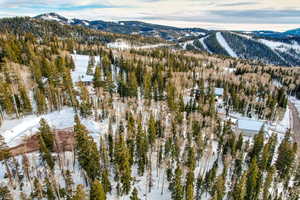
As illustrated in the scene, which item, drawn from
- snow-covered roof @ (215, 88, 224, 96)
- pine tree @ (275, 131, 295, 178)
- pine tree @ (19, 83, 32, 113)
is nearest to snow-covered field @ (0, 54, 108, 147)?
pine tree @ (19, 83, 32, 113)

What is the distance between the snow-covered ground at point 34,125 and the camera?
5044 cm

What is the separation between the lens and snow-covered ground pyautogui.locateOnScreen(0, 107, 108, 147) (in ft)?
165

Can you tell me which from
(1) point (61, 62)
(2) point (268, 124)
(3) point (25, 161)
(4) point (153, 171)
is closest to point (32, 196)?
(3) point (25, 161)

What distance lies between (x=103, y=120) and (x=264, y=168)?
5034 centimetres

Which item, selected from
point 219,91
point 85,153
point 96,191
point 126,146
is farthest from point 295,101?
point 96,191

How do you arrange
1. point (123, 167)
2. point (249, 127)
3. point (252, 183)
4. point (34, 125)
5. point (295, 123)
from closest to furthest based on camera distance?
point (123, 167), point (252, 183), point (34, 125), point (249, 127), point (295, 123)

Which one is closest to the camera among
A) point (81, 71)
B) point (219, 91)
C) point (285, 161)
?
point (285, 161)

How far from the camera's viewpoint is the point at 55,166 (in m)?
44.1

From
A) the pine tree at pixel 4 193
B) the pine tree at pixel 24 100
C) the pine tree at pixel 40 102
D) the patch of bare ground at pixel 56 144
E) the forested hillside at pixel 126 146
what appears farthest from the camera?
the pine tree at pixel 40 102

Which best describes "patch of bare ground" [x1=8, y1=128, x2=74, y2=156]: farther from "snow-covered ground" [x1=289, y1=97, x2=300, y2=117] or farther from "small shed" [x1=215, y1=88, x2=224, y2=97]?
"snow-covered ground" [x1=289, y1=97, x2=300, y2=117]

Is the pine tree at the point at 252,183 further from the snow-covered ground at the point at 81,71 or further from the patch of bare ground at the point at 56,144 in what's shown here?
the snow-covered ground at the point at 81,71

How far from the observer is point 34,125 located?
56.8 metres

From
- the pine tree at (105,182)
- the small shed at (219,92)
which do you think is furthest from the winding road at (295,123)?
the pine tree at (105,182)

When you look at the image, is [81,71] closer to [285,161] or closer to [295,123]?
[285,161]
